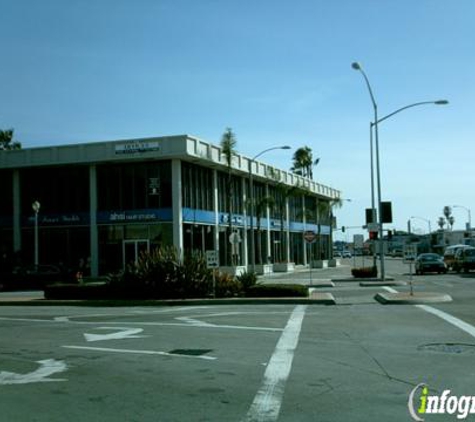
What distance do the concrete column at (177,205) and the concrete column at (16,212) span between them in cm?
1142

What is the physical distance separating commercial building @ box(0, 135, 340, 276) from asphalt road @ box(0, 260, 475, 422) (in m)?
24.2

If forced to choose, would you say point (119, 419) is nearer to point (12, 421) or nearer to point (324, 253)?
point (12, 421)

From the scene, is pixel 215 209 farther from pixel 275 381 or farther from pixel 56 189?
pixel 275 381

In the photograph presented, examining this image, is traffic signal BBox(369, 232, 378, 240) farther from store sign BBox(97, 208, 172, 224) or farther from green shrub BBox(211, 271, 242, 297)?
green shrub BBox(211, 271, 242, 297)

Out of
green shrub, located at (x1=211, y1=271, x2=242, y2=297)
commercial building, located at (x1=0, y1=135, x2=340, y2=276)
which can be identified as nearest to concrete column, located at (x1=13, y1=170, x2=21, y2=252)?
commercial building, located at (x1=0, y1=135, x2=340, y2=276)

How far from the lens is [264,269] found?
54.9 m

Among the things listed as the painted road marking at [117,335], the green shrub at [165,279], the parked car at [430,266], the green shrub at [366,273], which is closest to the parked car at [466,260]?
the parked car at [430,266]


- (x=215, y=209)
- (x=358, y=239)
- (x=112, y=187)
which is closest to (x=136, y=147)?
(x=112, y=187)

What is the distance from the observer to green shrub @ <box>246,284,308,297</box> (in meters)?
23.6

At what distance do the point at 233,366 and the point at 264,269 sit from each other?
44645mm

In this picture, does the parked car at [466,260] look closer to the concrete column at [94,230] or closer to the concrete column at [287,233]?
the concrete column at [287,233]

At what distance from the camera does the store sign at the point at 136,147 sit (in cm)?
4162

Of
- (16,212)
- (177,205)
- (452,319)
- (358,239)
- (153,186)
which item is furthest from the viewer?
(16,212)

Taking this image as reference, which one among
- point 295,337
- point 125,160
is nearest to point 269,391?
point 295,337
